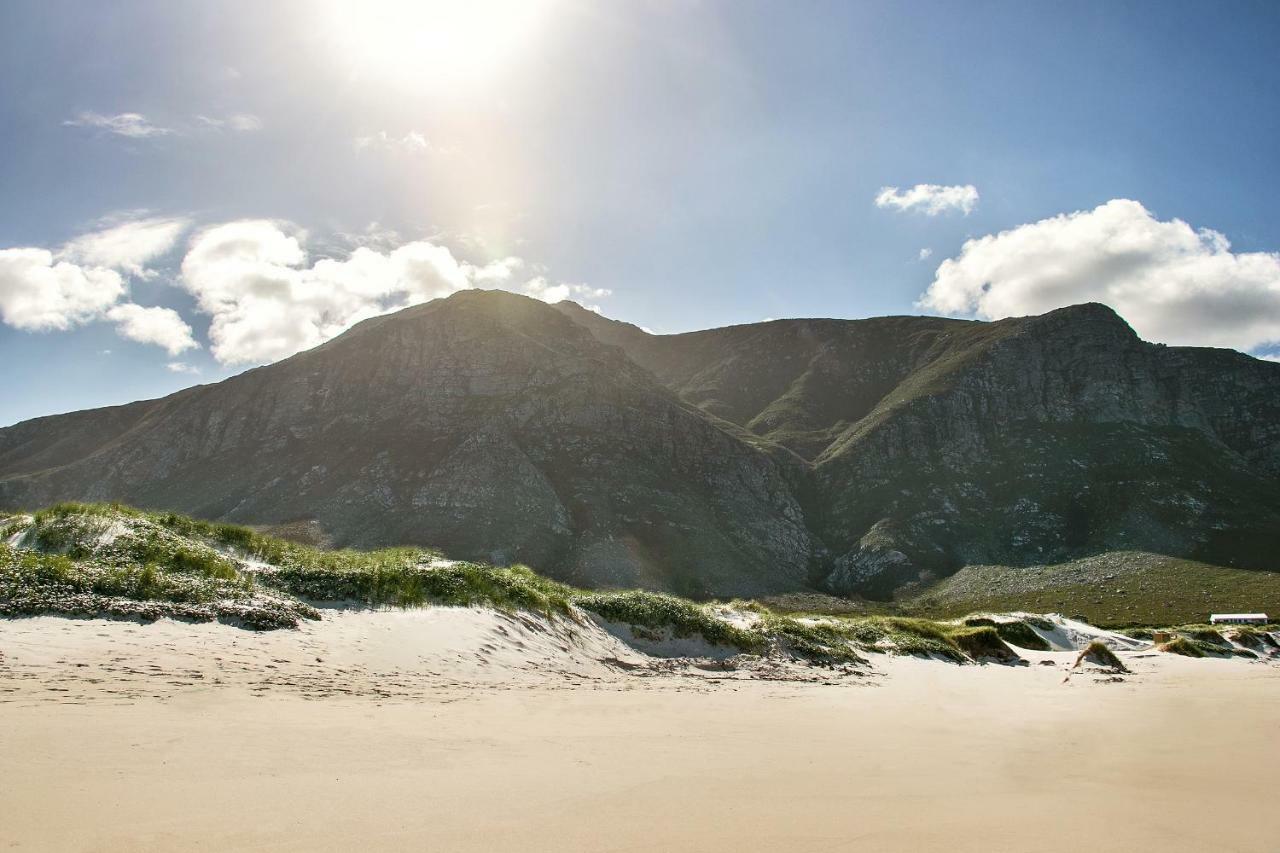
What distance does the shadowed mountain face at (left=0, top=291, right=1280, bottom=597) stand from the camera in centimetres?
10250

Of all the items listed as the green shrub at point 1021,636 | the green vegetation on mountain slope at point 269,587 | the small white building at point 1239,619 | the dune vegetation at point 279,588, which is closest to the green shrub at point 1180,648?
the green shrub at point 1021,636

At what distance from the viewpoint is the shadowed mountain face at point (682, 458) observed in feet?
336

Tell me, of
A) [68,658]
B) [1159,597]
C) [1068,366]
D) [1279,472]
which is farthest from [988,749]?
[1279,472]

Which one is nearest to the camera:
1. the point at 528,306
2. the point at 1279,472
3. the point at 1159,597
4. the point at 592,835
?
the point at 592,835

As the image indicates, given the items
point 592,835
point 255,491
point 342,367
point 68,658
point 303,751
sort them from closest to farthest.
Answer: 1. point 592,835
2. point 303,751
3. point 68,658
4. point 255,491
5. point 342,367

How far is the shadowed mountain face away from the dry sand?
3238 inches

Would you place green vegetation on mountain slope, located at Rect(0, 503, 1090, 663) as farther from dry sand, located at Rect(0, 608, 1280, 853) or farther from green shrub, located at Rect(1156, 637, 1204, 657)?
green shrub, located at Rect(1156, 637, 1204, 657)

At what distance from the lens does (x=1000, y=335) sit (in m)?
156

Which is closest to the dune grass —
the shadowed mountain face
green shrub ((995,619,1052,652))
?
green shrub ((995,619,1052,652))

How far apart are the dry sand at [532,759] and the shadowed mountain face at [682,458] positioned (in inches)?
3238

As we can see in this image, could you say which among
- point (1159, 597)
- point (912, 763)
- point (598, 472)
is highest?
point (598, 472)

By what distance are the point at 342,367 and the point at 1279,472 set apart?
183402 millimetres

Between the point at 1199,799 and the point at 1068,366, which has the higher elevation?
the point at 1068,366

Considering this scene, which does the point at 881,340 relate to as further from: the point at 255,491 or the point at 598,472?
the point at 255,491
